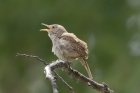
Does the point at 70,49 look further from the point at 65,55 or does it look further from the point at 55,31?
the point at 55,31

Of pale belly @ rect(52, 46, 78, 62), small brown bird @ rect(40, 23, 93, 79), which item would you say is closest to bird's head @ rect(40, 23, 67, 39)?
small brown bird @ rect(40, 23, 93, 79)

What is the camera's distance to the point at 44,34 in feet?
27.6

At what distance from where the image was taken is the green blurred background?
780 centimetres

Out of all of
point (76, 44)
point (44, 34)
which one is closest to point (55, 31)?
point (76, 44)

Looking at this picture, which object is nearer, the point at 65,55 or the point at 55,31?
the point at 65,55

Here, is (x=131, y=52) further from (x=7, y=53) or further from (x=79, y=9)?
(x=7, y=53)

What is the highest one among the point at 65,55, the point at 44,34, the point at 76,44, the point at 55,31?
the point at 44,34

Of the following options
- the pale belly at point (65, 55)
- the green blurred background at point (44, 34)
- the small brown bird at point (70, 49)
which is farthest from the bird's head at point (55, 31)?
the green blurred background at point (44, 34)

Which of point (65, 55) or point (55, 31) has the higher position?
point (55, 31)

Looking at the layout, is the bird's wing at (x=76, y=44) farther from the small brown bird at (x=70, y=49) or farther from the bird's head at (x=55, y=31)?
the bird's head at (x=55, y=31)

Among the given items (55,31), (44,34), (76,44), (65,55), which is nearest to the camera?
(65,55)

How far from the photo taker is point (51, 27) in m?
4.86

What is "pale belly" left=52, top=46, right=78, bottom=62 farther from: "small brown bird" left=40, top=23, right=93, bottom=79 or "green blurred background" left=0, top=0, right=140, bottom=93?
"green blurred background" left=0, top=0, right=140, bottom=93

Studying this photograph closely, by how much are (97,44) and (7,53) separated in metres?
1.56
